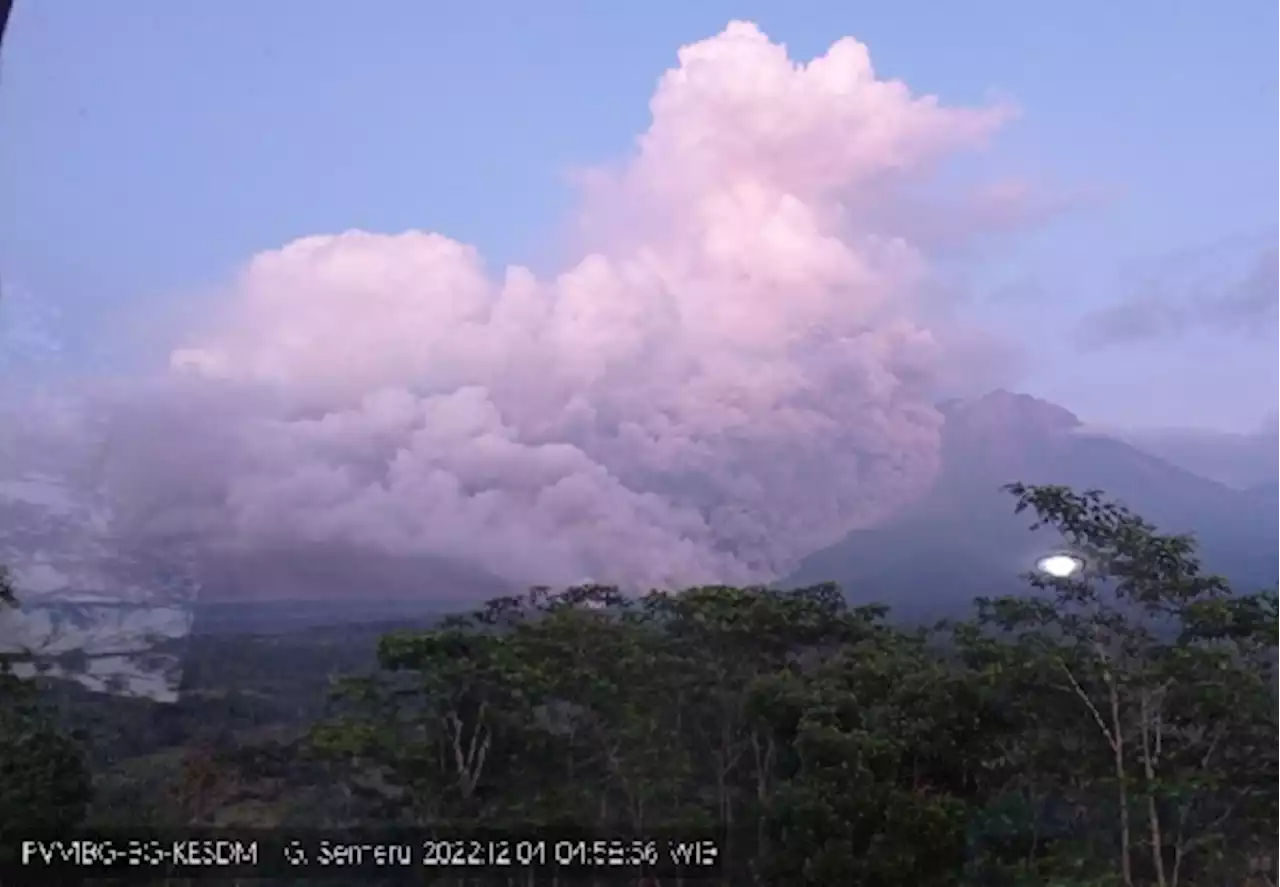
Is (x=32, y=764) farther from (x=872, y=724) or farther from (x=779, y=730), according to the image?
(x=872, y=724)

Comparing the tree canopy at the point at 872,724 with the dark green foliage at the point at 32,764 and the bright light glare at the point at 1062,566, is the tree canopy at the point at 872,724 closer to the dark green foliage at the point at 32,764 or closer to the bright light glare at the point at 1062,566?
the bright light glare at the point at 1062,566

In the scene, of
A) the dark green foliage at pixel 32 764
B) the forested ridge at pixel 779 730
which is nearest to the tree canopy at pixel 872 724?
the forested ridge at pixel 779 730

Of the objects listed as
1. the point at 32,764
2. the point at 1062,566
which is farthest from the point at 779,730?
the point at 32,764

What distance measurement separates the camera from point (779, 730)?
5137 mm

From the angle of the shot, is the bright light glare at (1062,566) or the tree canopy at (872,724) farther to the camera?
the bright light glare at (1062,566)

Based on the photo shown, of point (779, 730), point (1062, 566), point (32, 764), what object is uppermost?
point (1062, 566)

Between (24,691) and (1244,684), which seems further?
(24,691)

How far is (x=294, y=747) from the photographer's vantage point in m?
5.12

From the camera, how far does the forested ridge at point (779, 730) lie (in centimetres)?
476

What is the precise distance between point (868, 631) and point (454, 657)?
1703mm

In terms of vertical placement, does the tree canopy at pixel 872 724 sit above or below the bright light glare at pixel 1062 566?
below

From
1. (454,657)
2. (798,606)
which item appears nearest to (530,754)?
(454,657)

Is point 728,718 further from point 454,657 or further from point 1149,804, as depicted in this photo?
point 1149,804

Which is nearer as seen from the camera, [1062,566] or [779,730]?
[1062,566]
